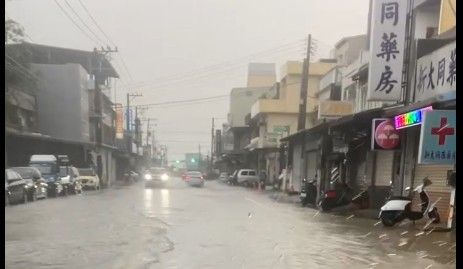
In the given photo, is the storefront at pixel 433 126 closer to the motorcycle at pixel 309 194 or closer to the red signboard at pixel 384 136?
the red signboard at pixel 384 136

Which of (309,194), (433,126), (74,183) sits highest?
(433,126)

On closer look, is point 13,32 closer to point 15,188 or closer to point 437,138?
point 15,188

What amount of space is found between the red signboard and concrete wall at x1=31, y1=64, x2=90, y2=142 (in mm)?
24951

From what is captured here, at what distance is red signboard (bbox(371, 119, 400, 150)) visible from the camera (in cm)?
1894

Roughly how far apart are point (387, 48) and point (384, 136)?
9.21 ft

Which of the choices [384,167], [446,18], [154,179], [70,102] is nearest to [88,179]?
[70,102]

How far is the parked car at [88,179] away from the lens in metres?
39.5

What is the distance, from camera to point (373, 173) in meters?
23.7

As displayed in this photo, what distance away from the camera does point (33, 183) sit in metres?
25.8

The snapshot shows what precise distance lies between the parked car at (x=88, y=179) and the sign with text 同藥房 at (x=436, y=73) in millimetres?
25967

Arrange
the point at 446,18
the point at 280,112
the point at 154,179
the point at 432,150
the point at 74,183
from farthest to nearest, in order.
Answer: the point at 280,112 → the point at 154,179 → the point at 74,183 → the point at 446,18 → the point at 432,150

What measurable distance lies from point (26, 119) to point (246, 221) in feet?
75.7

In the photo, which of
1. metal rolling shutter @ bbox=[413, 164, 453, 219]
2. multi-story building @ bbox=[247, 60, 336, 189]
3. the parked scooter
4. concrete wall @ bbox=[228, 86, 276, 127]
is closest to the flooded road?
the parked scooter
